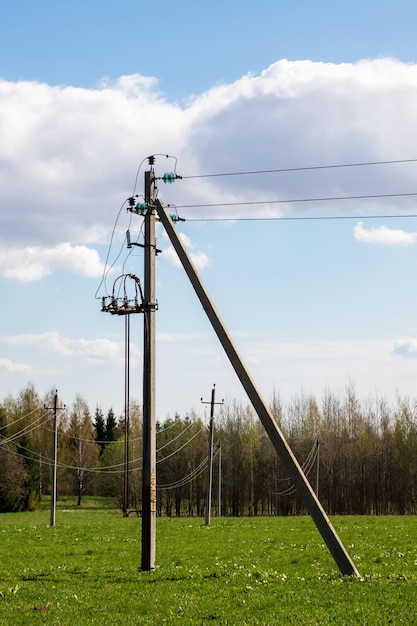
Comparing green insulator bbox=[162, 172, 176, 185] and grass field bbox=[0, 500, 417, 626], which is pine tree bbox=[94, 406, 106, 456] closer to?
grass field bbox=[0, 500, 417, 626]

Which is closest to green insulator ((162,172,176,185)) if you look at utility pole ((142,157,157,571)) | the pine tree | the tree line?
utility pole ((142,157,157,571))

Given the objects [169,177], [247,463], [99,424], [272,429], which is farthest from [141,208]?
[99,424]

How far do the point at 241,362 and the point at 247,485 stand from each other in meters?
66.1

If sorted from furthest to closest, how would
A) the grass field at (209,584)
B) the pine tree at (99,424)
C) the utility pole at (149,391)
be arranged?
the pine tree at (99,424), the utility pole at (149,391), the grass field at (209,584)

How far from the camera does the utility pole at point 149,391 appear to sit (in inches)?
670

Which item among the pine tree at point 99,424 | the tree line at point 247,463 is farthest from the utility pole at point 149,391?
the pine tree at point 99,424

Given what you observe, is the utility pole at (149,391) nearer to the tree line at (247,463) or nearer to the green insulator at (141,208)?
the green insulator at (141,208)

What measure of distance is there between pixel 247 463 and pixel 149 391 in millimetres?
64534

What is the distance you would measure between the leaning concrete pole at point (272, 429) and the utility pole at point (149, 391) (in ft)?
3.57

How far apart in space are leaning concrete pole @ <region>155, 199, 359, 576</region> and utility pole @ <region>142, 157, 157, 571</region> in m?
1.09

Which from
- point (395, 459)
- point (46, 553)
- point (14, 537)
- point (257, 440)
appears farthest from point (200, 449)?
point (46, 553)

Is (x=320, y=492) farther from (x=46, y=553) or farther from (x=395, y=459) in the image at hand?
(x=46, y=553)

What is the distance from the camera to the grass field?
11.4 m

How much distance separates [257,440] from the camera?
270 feet
